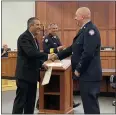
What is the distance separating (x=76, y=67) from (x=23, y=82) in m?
0.76

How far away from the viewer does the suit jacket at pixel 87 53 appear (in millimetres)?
2852

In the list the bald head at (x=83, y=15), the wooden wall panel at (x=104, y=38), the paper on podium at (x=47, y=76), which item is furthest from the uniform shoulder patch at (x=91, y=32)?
the wooden wall panel at (x=104, y=38)

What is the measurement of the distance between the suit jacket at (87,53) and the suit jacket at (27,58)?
1.76 ft

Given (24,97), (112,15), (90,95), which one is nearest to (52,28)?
(24,97)

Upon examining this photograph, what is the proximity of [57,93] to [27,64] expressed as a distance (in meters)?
0.89

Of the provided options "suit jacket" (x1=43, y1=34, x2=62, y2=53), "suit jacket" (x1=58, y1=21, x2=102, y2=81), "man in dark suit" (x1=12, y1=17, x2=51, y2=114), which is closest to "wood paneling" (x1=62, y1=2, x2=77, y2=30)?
"suit jacket" (x1=43, y1=34, x2=62, y2=53)

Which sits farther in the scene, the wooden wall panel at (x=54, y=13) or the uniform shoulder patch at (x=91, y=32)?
the wooden wall panel at (x=54, y=13)

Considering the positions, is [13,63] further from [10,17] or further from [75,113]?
[75,113]

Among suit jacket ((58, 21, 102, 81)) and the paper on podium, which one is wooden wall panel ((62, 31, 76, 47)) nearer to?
the paper on podium

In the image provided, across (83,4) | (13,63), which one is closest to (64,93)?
(13,63)

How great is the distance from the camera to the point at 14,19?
33.3 ft

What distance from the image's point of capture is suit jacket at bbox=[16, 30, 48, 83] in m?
3.27

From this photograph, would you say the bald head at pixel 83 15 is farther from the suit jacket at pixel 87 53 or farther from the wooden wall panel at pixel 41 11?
the wooden wall panel at pixel 41 11

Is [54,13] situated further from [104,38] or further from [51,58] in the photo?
[51,58]
